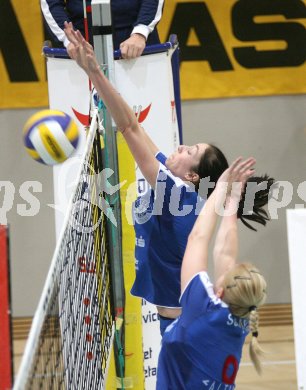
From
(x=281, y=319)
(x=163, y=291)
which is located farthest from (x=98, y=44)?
(x=281, y=319)

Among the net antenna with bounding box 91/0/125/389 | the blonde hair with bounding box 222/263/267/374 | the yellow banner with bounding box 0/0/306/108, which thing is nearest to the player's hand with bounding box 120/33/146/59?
the net antenna with bounding box 91/0/125/389

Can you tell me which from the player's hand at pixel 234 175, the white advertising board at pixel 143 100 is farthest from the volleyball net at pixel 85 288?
the player's hand at pixel 234 175

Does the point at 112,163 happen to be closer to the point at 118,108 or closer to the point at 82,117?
the point at 82,117

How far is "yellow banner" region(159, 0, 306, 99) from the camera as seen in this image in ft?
25.3

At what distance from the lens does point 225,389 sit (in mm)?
3582

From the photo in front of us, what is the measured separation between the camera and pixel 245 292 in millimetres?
3240

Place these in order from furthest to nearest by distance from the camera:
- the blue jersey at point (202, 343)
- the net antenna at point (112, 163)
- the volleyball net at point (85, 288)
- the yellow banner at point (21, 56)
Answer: the yellow banner at point (21, 56), the net antenna at point (112, 163), the volleyball net at point (85, 288), the blue jersey at point (202, 343)

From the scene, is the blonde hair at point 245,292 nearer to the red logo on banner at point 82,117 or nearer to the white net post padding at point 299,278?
the white net post padding at point 299,278

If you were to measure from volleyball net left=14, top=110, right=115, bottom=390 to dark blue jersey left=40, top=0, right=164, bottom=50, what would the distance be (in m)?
0.87

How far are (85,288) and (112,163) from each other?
0.98 metres

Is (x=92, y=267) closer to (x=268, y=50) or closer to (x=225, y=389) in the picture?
(x=225, y=389)

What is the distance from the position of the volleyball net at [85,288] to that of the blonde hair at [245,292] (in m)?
0.68

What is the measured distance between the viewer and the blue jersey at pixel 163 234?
438 cm

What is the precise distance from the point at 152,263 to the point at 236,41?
3719 mm
